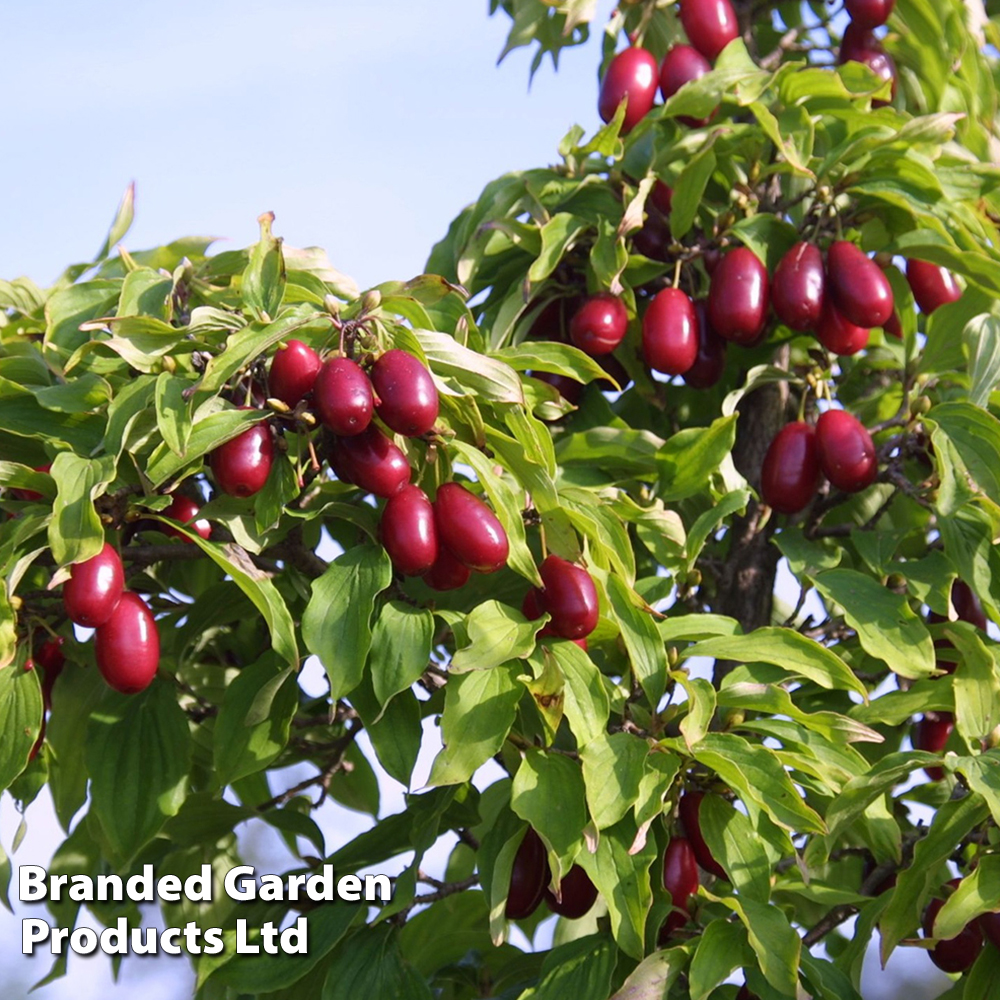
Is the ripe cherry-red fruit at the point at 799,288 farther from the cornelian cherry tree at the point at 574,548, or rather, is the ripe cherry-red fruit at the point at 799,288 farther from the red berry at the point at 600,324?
the red berry at the point at 600,324

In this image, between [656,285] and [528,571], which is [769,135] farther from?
[528,571]

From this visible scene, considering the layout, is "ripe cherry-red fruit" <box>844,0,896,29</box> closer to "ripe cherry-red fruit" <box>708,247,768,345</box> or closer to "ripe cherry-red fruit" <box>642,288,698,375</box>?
"ripe cherry-red fruit" <box>708,247,768,345</box>

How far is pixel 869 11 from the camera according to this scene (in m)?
3.47

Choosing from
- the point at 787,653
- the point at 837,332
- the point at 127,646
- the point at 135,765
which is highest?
the point at 837,332

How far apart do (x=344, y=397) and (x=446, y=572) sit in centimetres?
38

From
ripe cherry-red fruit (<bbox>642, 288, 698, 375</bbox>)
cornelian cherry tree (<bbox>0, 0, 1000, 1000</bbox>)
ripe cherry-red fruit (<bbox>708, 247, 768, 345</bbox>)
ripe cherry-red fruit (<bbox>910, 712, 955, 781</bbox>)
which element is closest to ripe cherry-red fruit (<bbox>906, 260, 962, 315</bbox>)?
cornelian cherry tree (<bbox>0, 0, 1000, 1000</bbox>)

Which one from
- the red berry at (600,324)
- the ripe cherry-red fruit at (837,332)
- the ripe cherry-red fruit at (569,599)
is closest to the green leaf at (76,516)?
the ripe cherry-red fruit at (569,599)

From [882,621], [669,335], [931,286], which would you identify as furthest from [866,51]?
[882,621]

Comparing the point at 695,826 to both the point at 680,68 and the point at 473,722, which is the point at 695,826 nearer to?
the point at 473,722

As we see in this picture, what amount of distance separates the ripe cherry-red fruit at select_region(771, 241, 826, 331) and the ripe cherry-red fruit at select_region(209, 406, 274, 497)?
3.92 feet

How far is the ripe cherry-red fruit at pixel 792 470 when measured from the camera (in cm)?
285

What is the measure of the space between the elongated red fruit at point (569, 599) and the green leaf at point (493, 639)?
0.17 feet

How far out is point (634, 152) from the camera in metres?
3.12

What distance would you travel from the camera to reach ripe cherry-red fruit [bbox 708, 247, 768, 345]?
2.86 metres
